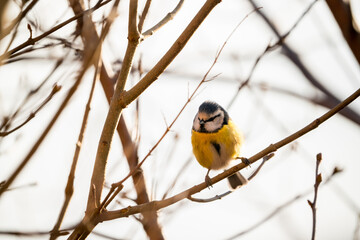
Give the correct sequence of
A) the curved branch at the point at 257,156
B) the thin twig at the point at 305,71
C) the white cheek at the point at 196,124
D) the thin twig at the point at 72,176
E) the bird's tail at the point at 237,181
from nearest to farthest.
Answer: the thin twig at the point at 72,176
the curved branch at the point at 257,156
the thin twig at the point at 305,71
the white cheek at the point at 196,124
the bird's tail at the point at 237,181

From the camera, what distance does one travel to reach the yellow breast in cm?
372

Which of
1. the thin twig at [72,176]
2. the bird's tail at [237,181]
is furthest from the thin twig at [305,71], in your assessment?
the thin twig at [72,176]

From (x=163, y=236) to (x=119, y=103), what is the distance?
1.27 metres

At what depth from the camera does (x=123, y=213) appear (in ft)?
6.65

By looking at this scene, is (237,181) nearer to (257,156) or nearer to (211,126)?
(211,126)

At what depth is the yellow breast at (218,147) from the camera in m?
3.72

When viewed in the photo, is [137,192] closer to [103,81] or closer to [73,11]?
[103,81]

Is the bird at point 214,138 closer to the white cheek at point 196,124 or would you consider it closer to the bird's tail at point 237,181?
the white cheek at point 196,124

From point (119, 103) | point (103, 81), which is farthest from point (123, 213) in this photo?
point (103, 81)

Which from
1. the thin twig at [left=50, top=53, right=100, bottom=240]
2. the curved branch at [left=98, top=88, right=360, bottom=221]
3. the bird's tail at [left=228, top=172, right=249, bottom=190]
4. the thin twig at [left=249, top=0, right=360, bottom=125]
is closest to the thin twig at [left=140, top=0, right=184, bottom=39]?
the thin twig at [left=50, top=53, right=100, bottom=240]

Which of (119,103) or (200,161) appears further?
(200,161)

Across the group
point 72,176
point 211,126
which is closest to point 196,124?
→ point 211,126

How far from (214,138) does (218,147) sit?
84 mm

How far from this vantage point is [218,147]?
3729 millimetres
